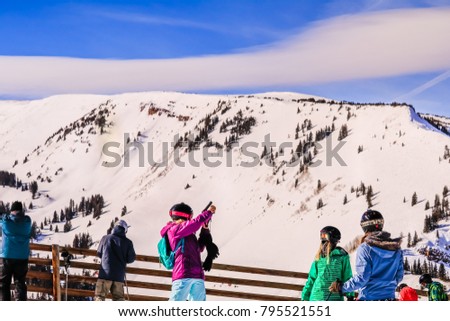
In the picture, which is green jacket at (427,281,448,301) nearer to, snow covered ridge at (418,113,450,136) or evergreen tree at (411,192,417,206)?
evergreen tree at (411,192,417,206)

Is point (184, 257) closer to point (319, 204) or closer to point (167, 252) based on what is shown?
point (167, 252)

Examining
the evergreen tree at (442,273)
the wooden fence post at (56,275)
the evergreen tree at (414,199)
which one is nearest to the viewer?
the wooden fence post at (56,275)

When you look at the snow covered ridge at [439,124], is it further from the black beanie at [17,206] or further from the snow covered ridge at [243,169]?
the black beanie at [17,206]

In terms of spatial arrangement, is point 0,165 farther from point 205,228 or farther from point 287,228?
point 205,228

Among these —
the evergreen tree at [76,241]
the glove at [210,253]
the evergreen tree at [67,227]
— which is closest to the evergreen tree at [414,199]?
the glove at [210,253]

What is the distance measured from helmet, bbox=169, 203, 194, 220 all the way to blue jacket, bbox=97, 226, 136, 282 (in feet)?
10.4

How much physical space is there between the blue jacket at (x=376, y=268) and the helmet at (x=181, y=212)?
191 cm

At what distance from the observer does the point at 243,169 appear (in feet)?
373

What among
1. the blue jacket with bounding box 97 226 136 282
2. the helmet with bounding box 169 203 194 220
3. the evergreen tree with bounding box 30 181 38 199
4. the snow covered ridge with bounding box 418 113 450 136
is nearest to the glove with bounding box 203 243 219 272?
the helmet with bounding box 169 203 194 220

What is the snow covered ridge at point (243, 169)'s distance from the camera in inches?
2869

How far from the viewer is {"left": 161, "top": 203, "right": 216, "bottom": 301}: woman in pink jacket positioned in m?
8.33

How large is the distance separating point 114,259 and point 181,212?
3.45 meters

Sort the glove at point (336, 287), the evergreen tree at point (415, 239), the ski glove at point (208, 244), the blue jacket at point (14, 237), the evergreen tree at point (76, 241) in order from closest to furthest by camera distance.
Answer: the glove at point (336, 287)
the ski glove at point (208, 244)
the blue jacket at point (14, 237)
the evergreen tree at point (415, 239)
the evergreen tree at point (76, 241)
